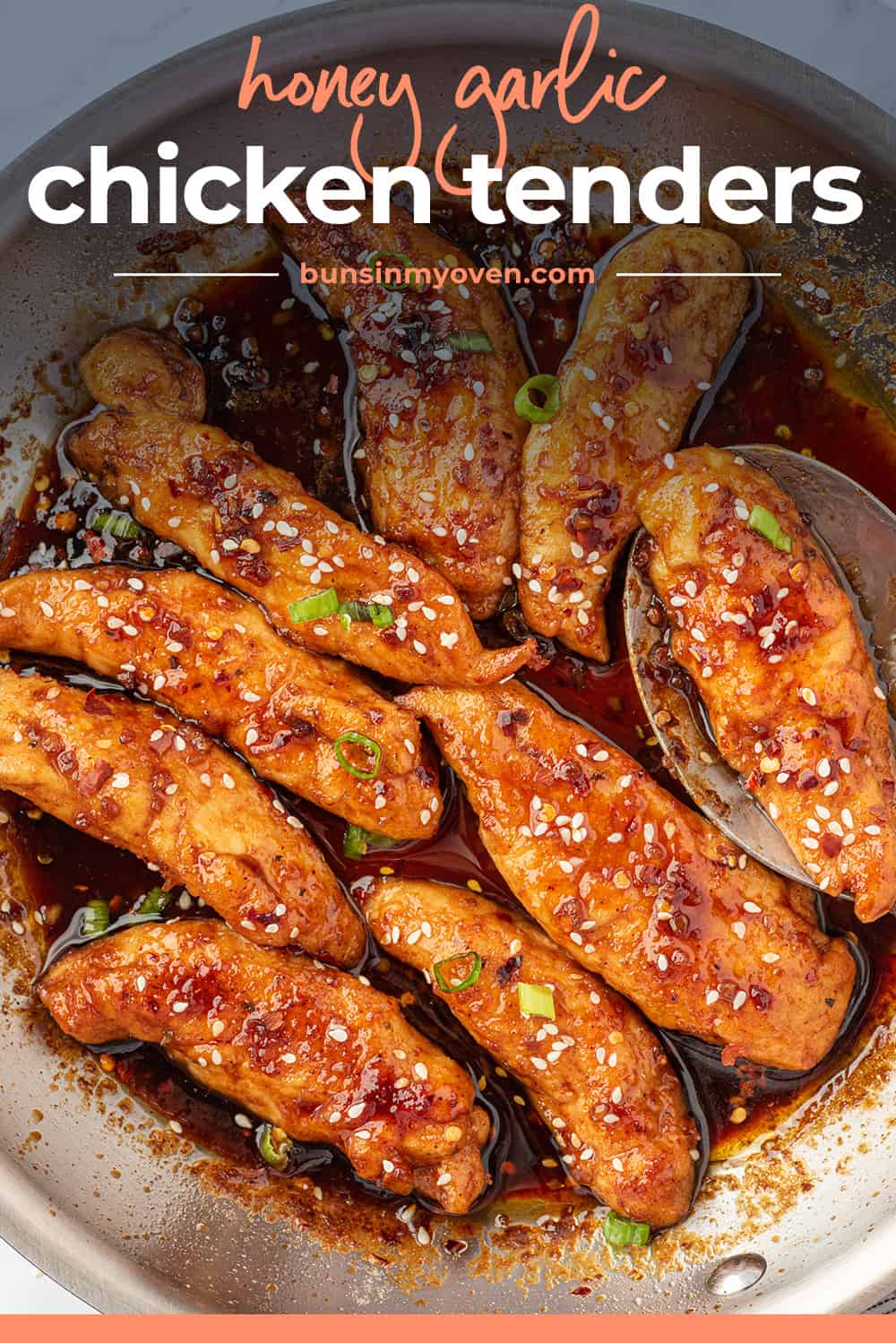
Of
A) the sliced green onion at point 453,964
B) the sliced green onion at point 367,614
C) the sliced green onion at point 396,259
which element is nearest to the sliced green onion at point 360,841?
the sliced green onion at point 453,964

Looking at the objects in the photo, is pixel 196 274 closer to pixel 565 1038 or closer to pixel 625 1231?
pixel 565 1038

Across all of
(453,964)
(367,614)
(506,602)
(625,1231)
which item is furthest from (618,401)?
(625,1231)

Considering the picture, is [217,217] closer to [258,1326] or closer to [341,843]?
[341,843]

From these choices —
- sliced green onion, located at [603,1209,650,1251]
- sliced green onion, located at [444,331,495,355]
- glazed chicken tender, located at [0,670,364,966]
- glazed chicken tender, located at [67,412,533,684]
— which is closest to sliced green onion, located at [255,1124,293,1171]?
glazed chicken tender, located at [0,670,364,966]

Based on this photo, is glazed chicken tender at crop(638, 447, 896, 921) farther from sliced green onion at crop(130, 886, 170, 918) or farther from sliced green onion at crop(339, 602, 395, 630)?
sliced green onion at crop(130, 886, 170, 918)

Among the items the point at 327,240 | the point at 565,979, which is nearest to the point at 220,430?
the point at 327,240

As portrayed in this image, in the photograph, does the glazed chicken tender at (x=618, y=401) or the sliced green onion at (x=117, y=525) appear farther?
the sliced green onion at (x=117, y=525)

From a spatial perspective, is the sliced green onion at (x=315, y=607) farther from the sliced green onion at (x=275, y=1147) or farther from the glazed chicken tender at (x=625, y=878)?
the sliced green onion at (x=275, y=1147)
